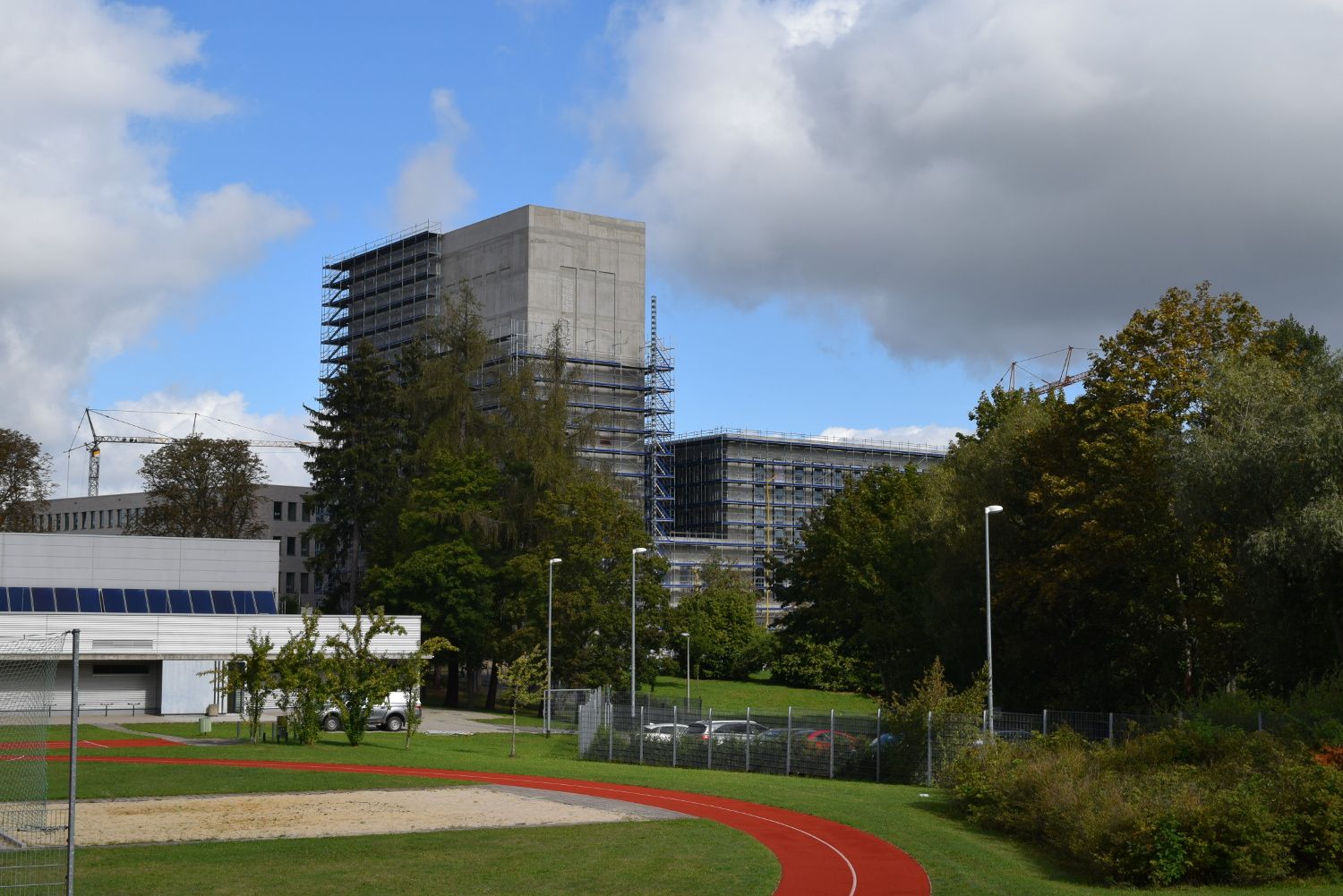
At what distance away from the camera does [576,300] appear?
409ft

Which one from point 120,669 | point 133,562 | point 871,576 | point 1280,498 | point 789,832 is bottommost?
point 789,832

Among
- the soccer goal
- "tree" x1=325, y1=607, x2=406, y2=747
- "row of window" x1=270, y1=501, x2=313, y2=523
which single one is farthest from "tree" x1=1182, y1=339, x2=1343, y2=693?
"row of window" x1=270, y1=501, x2=313, y2=523

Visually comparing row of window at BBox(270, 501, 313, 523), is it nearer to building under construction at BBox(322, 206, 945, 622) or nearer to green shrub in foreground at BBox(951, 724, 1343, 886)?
building under construction at BBox(322, 206, 945, 622)

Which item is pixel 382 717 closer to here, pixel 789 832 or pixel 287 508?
pixel 789 832

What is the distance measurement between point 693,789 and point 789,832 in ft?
25.4

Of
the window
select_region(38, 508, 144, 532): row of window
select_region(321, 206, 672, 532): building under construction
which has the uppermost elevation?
select_region(321, 206, 672, 532): building under construction

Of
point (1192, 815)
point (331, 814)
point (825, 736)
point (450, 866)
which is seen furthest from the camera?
point (825, 736)

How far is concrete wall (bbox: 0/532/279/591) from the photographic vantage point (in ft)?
227

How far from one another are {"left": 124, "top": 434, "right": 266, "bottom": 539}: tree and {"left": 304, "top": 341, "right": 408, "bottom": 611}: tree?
14016 millimetres

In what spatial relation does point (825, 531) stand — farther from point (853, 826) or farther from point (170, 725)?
point (853, 826)

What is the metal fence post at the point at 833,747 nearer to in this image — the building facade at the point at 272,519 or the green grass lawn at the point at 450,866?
the green grass lawn at the point at 450,866

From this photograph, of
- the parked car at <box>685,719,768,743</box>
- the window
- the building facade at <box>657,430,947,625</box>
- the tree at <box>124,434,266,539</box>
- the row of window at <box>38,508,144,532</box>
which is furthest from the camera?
the building facade at <box>657,430,947,625</box>

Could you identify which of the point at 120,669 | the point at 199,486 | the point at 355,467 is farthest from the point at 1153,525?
the point at 199,486

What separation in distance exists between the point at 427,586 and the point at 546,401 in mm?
12794
